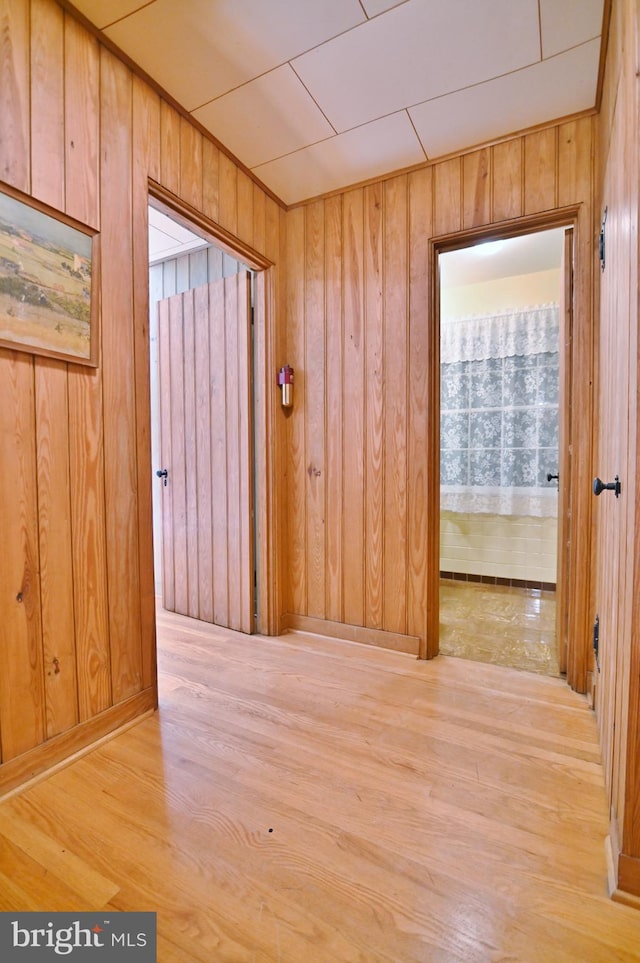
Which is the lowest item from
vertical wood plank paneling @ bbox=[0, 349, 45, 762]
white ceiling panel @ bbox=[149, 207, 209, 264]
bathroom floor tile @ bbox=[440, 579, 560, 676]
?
bathroom floor tile @ bbox=[440, 579, 560, 676]

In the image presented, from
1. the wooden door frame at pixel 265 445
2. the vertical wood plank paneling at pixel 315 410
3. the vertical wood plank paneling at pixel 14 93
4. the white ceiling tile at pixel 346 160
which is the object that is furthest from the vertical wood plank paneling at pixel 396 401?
the vertical wood plank paneling at pixel 14 93

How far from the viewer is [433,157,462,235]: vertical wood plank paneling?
2.06 m

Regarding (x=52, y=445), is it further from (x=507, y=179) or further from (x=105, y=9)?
(x=507, y=179)

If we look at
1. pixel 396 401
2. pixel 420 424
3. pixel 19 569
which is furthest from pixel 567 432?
pixel 19 569

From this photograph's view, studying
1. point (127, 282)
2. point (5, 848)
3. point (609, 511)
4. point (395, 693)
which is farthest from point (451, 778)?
point (127, 282)

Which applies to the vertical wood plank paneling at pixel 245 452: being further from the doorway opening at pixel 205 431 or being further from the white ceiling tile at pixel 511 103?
the white ceiling tile at pixel 511 103

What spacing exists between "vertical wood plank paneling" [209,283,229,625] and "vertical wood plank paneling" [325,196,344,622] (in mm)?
615

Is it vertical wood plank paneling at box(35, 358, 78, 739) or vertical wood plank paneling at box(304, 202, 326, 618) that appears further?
vertical wood plank paneling at box(304, 202, 326, 618)

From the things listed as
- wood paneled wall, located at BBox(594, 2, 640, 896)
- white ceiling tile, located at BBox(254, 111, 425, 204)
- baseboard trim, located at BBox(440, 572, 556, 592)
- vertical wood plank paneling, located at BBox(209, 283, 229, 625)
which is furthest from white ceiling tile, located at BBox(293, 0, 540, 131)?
baseboard trim, located at BBox(440, 572, 556, 592)

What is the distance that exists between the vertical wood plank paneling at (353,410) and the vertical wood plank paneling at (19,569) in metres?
1.47

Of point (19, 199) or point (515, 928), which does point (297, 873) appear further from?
point (19, 199)

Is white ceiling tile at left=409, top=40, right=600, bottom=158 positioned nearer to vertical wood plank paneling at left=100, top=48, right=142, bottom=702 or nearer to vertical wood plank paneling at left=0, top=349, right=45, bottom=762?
vertical wood plank paneling at left=100, top=48, right=142, bottom=702

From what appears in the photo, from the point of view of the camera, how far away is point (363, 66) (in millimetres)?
1632

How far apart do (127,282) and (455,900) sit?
2.10 metres
